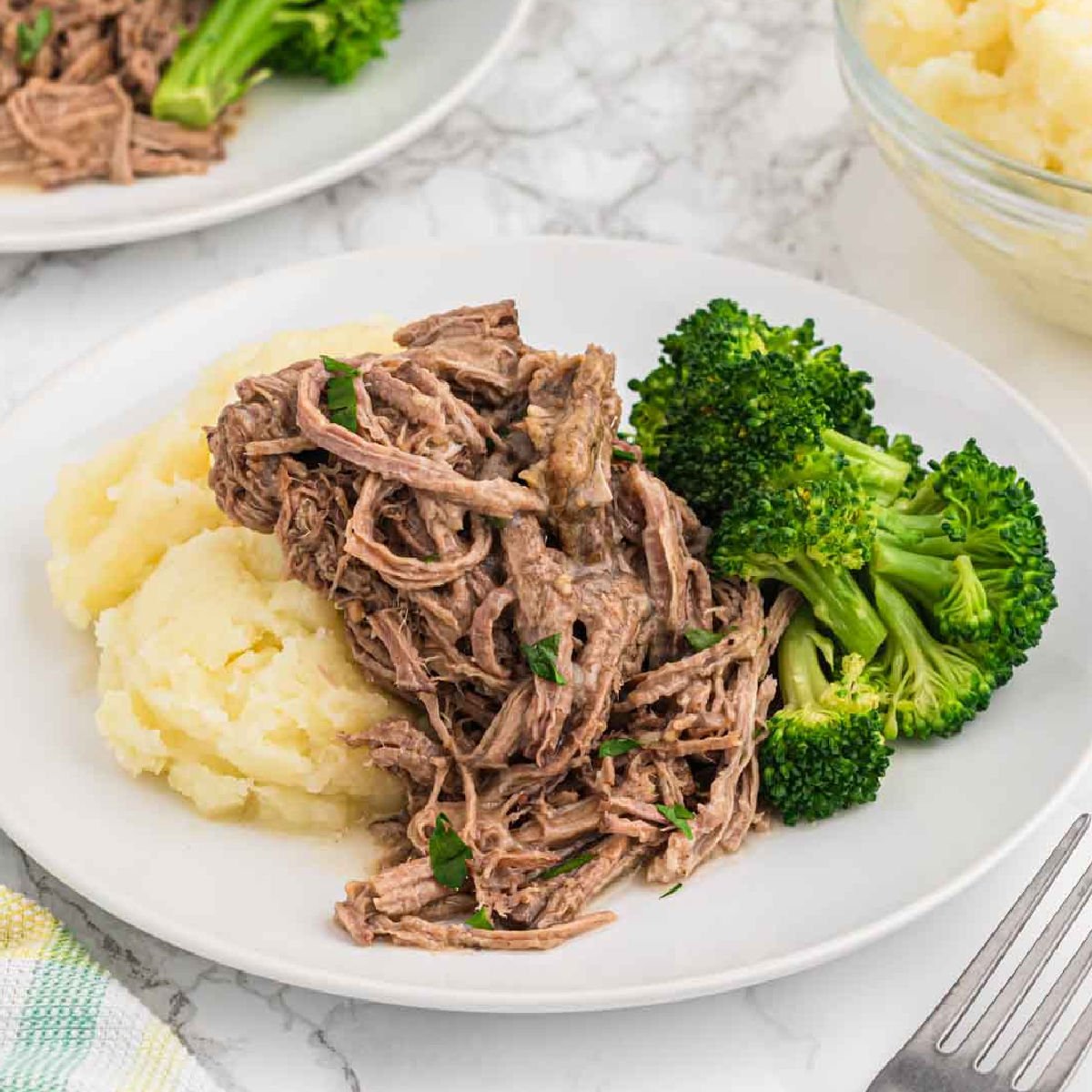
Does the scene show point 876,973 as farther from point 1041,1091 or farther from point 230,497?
point 230,497

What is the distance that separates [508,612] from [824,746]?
985mm

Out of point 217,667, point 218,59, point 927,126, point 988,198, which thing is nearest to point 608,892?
point 217,667

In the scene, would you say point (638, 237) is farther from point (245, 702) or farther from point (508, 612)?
point (245, 702)

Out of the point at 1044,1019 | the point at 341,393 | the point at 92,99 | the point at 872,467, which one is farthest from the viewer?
the point at 92,99

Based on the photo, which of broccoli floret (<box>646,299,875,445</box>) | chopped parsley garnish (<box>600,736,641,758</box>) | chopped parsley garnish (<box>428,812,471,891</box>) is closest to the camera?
chopped parsley garnish (<box>428,812,471,891</box>)

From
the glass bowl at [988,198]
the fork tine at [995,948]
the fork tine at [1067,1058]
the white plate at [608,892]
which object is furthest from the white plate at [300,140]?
the fork tine at [1067,1058]

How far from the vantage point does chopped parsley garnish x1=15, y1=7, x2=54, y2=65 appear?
7.81 meters

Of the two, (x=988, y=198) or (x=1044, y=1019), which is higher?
(x=988, y=198)

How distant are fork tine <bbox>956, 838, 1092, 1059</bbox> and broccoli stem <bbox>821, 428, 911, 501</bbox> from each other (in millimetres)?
1379

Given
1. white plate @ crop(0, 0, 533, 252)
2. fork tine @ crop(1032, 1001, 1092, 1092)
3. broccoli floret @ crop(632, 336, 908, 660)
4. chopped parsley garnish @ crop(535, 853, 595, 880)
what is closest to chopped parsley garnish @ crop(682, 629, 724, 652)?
broccoli floret @ crop(632, 336, 908, 660)

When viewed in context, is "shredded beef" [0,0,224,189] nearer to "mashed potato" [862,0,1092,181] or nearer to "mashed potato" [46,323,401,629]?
"mashed potato" [46,323,401,629]

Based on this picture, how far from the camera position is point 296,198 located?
7.93m

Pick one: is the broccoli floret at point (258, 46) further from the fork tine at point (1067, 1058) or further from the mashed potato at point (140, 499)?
the fork tine at point (1067, 1058)

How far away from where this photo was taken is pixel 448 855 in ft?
15.0
